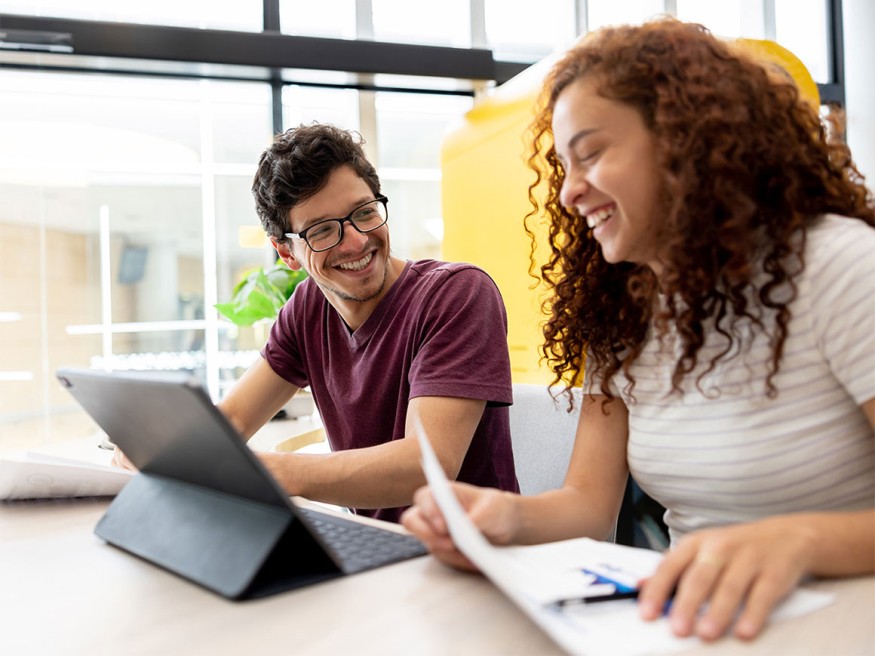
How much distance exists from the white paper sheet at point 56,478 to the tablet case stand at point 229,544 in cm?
36

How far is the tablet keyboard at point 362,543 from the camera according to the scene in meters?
0.87

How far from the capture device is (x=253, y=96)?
178 inches

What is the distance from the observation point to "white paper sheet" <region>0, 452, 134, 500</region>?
1.28 metres

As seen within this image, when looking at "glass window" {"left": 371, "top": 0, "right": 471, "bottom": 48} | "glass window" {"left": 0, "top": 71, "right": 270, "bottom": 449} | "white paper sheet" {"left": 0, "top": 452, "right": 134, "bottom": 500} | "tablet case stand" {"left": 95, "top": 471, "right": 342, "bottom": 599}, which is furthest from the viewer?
"glass window" {"left": 0, "top": 71, "right": 270, "bottom": 449}

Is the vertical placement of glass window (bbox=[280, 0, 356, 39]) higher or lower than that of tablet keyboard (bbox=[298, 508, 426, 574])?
higher

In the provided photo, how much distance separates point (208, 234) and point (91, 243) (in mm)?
692

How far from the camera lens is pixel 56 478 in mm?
1290

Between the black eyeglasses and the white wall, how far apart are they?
3850 millimetres

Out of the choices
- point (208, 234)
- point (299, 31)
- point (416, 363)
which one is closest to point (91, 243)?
point (208, 234)

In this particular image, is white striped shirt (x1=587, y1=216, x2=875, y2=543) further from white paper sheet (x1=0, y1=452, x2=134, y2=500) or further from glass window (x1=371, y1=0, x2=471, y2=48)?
glass window (x1=371, y1=0, x2=471, y2=48)

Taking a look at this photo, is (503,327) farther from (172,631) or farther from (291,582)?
(172,631)

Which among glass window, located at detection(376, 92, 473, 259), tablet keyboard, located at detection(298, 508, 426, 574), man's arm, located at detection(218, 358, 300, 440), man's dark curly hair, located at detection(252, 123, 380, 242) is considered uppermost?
glass window, located at detection(376, 92, 473, 259)

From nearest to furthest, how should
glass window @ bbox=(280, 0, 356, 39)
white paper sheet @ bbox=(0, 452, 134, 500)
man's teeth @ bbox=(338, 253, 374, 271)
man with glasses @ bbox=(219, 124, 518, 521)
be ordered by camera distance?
white paper sheet @ bbox=(0, 452, 134, 500) → man with glasses @ bbox=(219, 124, 518, 521) → man's teeth @ bbox=(338, 253, 374, 271) → glass window @ bbox=(280, 0, 356, 39)

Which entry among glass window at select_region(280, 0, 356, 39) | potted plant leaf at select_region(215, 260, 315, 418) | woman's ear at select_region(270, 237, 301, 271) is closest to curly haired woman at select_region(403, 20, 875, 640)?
woman's ear at select_region(270, 237, 301, 271)
